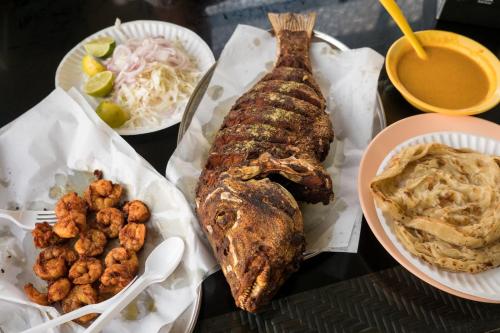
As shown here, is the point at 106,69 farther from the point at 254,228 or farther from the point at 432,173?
the point at 432,173

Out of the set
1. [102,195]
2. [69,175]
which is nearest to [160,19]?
[69,175]

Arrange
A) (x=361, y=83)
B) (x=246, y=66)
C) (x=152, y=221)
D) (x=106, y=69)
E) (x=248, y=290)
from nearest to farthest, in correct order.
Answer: (x=248, y=290), (x=152, y=221), (x=361, y=83), (x=246, y=66), (x=106, y=69)

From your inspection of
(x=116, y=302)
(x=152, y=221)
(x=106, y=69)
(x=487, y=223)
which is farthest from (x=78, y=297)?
(x=487, y=223)

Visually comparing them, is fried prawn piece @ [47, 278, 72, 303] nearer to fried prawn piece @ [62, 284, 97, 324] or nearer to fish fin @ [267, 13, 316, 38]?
fried prawn piece @ [62, 284, 97, 324]

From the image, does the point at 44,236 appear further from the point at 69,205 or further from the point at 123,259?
the point at 123,259

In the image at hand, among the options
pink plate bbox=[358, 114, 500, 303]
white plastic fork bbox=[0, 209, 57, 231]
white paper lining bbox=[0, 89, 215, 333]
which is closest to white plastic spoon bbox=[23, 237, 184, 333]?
white paper lining bbox=[0, 89, 215, 333]

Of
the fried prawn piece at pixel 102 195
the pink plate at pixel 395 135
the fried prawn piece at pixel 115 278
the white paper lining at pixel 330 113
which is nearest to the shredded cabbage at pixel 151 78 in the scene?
the white paper lining at pixel 330 113
